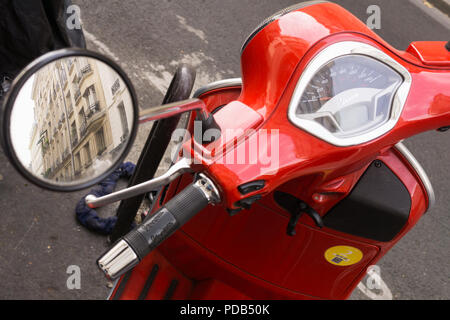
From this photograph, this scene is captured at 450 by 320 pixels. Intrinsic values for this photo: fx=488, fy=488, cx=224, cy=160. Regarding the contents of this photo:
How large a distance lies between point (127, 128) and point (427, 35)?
557 cm

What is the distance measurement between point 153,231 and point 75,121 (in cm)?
36

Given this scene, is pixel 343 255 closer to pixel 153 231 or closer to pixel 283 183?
pixel 283 183

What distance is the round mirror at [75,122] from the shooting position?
1.00 meters

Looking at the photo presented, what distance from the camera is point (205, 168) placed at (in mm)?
1113

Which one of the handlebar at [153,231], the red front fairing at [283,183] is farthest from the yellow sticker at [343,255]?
the handlebar at [153,231]

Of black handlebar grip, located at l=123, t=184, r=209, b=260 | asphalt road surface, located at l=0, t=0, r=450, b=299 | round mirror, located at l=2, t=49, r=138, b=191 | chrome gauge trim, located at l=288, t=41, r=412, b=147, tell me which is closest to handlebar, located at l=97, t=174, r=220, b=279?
black handlebar grip, located at l=123, t=184, r=209, b=260

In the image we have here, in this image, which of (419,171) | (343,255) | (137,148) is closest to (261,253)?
(343,255)

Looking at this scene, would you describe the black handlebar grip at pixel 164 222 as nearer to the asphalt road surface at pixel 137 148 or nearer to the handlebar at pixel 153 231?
the handlebar at pixel 153 231

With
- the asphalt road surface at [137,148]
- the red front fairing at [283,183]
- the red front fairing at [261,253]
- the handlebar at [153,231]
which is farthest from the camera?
the asphalt road surface at [137,148]

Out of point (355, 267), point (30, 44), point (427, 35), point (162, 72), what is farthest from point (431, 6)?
point (355, 267)

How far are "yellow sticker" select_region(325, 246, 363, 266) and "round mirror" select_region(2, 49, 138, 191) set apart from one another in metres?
0.93

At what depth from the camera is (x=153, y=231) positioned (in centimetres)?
102

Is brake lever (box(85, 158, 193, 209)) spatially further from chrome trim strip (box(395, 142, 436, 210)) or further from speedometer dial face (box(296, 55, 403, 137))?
chrome trim strip (box(395, 142, 436, 210))

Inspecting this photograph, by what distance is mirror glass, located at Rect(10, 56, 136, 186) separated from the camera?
1.06 metres
